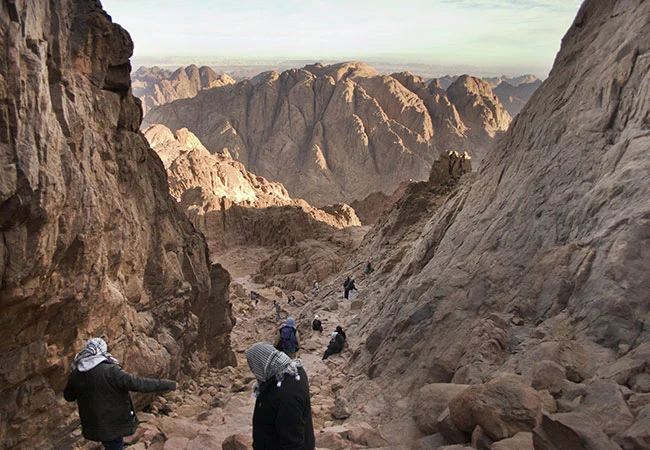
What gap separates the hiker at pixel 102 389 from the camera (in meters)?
4.28

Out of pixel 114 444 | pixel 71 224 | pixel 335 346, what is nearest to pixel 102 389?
pixel 114 444

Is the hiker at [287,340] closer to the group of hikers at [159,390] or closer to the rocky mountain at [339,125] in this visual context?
the group of hikers at [159,390]

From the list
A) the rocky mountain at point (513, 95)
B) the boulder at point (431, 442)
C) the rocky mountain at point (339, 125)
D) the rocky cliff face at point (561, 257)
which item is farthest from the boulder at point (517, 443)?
the rocky mountain at point (513, 95)

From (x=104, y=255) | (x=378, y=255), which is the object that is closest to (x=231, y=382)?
(x=104, y=255)

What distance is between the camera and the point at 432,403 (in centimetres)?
611

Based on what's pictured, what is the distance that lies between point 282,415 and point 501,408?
6.83ft

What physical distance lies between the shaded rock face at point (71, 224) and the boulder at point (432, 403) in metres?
4.74

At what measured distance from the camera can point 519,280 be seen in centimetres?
775

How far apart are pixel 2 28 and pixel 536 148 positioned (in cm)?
884

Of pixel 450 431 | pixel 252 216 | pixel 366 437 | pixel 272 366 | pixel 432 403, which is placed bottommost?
pixel 252 216

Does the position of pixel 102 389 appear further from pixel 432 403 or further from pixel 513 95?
pixel 513 95

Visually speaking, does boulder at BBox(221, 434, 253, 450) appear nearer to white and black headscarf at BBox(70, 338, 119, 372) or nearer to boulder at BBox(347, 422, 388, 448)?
boulder at BBox(347, 422, 388, 448)

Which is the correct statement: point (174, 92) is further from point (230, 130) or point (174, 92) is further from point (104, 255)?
point (104, 255)

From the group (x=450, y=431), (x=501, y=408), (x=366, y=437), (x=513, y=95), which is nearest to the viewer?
(x=501, y=408)
